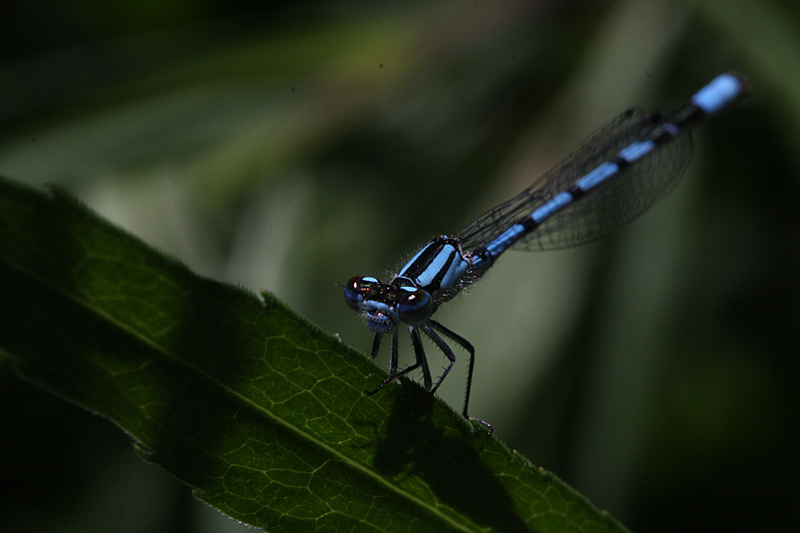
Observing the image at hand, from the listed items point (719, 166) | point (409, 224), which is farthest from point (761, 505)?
point (409, 224)

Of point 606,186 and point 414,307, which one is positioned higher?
point 606,186

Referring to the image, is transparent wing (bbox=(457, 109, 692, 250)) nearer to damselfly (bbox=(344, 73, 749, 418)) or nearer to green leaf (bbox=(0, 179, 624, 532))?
damselfly (bbox=(344, 73, 749, 418))

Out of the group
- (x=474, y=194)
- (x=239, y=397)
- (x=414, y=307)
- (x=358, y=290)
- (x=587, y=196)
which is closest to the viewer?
(x=239, y=397)

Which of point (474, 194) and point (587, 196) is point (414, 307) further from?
point (474, 194)

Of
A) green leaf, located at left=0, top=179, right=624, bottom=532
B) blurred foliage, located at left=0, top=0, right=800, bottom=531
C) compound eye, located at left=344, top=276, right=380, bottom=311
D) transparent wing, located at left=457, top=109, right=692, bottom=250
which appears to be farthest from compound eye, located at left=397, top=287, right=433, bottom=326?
transparent wing, located at left=457, top=109, right=692, bottom=250

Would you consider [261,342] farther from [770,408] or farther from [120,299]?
[770,408]

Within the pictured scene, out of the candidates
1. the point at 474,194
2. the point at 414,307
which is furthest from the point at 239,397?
the point at 474,194

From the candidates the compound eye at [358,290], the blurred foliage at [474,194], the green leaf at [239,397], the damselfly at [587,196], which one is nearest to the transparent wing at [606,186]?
the damselfly at [587,196]
